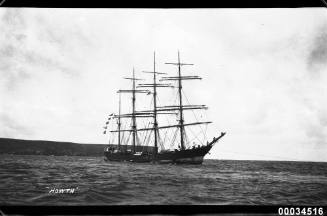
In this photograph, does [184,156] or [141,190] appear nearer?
[141,190]

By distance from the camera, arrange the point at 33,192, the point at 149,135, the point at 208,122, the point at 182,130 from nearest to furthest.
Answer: the point at 33,192
the point at 208,122
the point at 182,130
the point at 149,135

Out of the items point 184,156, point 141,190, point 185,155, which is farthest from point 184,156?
point 141,190

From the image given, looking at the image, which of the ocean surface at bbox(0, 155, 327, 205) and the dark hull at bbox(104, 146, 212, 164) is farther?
the dark hull at bbox(104, 146, 212, 164)

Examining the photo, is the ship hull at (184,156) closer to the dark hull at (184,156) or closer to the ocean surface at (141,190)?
the dark hull at (184,156)

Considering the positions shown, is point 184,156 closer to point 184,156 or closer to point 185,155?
point 184,156

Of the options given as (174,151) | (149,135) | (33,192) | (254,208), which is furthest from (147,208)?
(149,135)

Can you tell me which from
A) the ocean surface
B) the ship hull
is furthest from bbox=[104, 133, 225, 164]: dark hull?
the ocean surface

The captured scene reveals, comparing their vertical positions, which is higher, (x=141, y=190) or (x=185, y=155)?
(x=185, y=155)

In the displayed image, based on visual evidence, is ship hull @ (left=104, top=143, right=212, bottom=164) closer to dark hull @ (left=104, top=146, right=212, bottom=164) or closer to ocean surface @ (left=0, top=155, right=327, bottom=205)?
dark hull @ (left=104, top=146, right=212, bottom=164)

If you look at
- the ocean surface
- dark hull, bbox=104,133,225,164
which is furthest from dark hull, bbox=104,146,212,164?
the ocean surface
